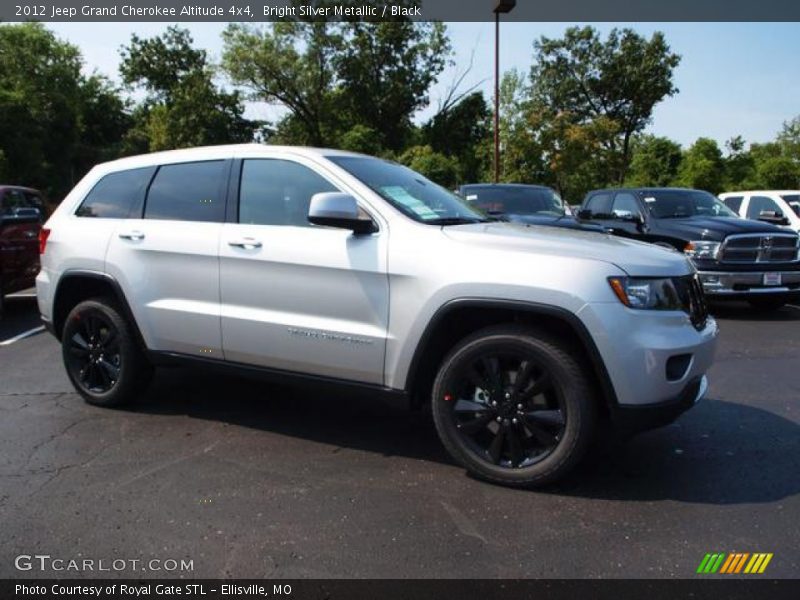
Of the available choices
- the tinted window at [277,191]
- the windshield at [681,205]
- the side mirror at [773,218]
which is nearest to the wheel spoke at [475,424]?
the tinted window at [277,191]

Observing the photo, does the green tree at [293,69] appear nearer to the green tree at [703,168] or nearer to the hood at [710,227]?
the green tree at [703,168]

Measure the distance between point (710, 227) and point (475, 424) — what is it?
6777mm

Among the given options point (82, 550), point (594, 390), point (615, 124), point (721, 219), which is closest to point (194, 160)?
point (82, 550)

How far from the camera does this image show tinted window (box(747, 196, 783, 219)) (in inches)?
485

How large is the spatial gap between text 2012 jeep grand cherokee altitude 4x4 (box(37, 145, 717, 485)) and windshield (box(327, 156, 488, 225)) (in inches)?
0.8

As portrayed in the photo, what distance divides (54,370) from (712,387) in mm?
5752

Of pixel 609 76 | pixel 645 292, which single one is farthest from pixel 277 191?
pixel 609 76

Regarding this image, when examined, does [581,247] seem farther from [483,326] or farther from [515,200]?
[515,200]

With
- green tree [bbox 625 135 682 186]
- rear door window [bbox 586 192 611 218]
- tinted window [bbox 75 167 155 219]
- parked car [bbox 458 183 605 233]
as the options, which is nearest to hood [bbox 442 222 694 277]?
tinted window [bbox 75 167 155 219]

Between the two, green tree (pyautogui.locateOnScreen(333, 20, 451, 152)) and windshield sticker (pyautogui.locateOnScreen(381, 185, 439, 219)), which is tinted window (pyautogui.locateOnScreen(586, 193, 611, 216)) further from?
green tree (pyautogui.locateOnScreen(333, 20, 451, 152))

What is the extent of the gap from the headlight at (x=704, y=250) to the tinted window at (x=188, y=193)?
266 inches

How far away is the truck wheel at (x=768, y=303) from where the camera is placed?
363 inches

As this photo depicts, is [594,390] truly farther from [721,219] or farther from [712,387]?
[721,219]

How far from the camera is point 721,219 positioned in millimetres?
9492
